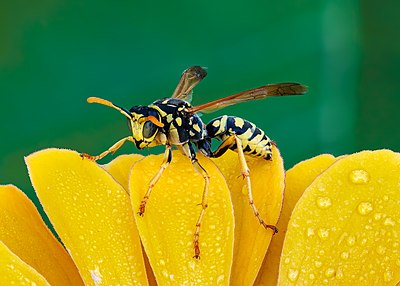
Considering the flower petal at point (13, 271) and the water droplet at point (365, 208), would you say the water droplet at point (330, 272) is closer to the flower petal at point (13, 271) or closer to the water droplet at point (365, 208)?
the water droplet at point (365, 208)

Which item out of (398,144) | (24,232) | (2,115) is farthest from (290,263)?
(398,144)

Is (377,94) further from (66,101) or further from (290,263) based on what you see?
(290,263)

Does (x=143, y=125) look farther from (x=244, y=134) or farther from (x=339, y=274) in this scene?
(x=339, y=274)

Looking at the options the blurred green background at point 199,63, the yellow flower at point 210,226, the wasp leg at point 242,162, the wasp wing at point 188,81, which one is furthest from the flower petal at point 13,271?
the blurred green background at point 199,63

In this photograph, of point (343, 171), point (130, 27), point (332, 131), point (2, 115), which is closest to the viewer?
point (343, 171)

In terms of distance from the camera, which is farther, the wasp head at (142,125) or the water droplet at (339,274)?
the wasp head at (142,125)

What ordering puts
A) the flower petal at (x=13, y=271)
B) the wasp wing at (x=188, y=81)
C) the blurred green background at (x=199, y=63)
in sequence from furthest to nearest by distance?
the blurred green background at (x=199, y=63) < the wasp wing at (x=188, y=81) < the flower petal at (x=13, y=271)
